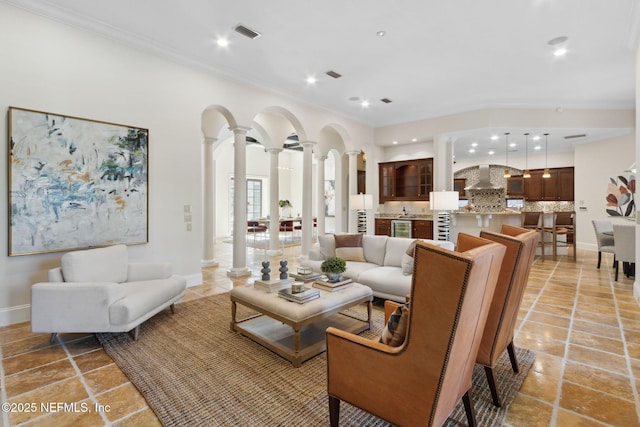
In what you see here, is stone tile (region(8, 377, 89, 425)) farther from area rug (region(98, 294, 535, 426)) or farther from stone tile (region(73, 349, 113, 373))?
area rug (region(98, 294, 535, 426))

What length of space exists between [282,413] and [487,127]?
261 inches

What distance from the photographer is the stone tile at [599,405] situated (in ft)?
6.21

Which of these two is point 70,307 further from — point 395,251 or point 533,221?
point 533,221

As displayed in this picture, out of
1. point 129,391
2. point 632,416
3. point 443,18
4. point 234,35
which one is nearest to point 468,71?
point 443,18

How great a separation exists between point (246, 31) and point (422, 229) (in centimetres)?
574

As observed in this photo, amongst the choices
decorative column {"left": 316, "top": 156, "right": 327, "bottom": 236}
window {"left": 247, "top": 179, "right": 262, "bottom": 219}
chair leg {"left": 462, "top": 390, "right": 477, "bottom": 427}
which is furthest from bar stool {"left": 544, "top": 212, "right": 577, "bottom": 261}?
window {"left": 247, "top": 179, "right": 262, "bottom": 219}

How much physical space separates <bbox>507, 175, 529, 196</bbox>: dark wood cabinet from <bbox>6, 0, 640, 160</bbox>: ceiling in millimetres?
5365

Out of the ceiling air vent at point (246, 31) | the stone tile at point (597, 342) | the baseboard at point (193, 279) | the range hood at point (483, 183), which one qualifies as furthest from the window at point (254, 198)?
the stone tile at point (597, 342)

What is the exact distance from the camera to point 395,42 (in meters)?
4.10

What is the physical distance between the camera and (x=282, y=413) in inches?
75.4

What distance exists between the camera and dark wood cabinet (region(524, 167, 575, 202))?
33.6 ft

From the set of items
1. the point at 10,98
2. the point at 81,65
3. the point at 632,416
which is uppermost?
the point at 81,65

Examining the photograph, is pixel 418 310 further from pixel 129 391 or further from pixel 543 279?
pixel 543 279

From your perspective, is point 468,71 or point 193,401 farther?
point 468,71
